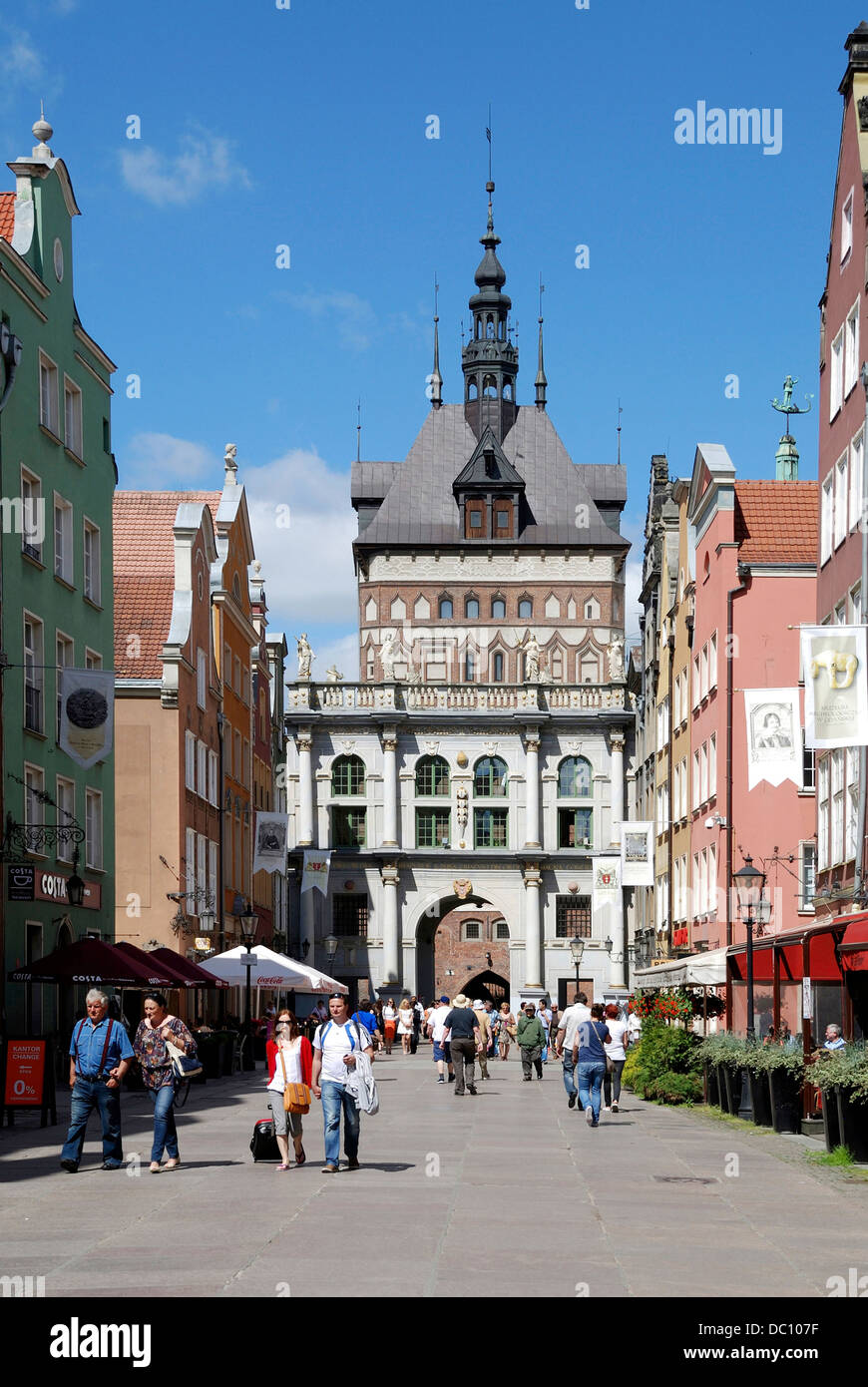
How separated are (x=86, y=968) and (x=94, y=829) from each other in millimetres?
11724

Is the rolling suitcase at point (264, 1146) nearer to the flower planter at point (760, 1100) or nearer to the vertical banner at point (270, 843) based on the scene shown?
the flower planter at point (760, 1100)

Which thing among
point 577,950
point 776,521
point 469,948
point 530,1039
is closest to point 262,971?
point 530,1039

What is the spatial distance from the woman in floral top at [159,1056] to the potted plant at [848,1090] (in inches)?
239

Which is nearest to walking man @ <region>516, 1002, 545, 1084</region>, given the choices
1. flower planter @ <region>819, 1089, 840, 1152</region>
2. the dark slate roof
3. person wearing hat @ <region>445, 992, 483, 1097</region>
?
person wearing hat @ <region>445, 992, 483, 1097</region>

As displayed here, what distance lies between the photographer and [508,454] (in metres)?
117

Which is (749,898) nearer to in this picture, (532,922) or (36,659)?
(36,659)

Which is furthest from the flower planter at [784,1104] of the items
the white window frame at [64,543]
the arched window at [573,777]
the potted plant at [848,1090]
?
the arched window at [573,777]

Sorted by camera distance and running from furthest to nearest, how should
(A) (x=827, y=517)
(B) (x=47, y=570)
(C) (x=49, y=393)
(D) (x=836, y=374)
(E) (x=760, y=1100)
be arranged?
1. (C) (x=49, y=393)
2. (B) (x=47, y=570)
3. (A) (x=827, y=517)
4. (D) (x=836, y=374)
5. (E) (x=760, y=1100)

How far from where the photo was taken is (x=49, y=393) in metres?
38.4

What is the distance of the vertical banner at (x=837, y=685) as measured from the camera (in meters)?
26.8

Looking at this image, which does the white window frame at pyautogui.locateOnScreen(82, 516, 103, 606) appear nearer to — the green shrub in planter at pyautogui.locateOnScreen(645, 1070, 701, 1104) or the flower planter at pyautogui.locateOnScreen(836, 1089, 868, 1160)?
the green shrub in planter at pyautogui.locateOnScreen(645, 1070, 701, 1104)

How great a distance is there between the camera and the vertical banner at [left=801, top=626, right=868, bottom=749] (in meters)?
26.8

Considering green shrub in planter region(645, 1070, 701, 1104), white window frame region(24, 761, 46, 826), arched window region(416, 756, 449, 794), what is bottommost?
green shrub in planter region(645, 1070, 701, 1104)

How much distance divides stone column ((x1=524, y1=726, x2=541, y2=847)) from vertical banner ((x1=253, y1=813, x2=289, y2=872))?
30.2m
